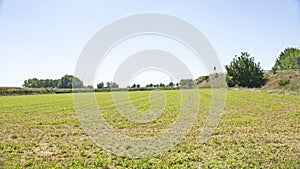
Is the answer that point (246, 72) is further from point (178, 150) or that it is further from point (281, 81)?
point (178, 150)

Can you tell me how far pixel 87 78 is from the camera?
6.19m

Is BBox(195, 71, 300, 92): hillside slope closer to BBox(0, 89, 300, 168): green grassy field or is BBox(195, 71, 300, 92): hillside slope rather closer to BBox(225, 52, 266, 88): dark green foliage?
BBox(225, 52, 266, 88): dark green foliage

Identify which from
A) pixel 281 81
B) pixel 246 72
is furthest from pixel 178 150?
pixel 246 72

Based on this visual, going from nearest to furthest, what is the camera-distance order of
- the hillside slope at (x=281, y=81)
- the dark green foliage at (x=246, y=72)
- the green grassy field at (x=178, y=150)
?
1. the green grassy field at (x=178, y=150)
2. the hillside slope at (x=281, y=81)
3. the dark green foliage at (x=246, y=72)

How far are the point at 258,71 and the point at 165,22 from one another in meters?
56.0

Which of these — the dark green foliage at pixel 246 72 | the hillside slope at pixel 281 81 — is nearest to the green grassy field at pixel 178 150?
the hillside slope at pixel 281 81

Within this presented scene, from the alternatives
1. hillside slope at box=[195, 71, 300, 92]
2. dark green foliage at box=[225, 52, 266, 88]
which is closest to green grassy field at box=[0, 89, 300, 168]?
hillside slope at box=[195, 71, 300, 92]

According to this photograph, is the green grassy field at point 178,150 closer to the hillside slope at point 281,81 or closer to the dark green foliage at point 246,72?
the hillside slope at point 281,81

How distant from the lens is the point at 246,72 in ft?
192

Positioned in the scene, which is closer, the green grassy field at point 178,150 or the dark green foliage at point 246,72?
the green grassy field at point 178,150

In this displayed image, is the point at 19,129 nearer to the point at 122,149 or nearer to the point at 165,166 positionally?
the point at 122,149

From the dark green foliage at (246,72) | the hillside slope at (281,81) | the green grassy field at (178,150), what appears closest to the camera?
the green grassy field at (178,150)

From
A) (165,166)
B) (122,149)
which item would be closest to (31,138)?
(122,149)

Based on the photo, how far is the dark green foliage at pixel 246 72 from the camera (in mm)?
58719
